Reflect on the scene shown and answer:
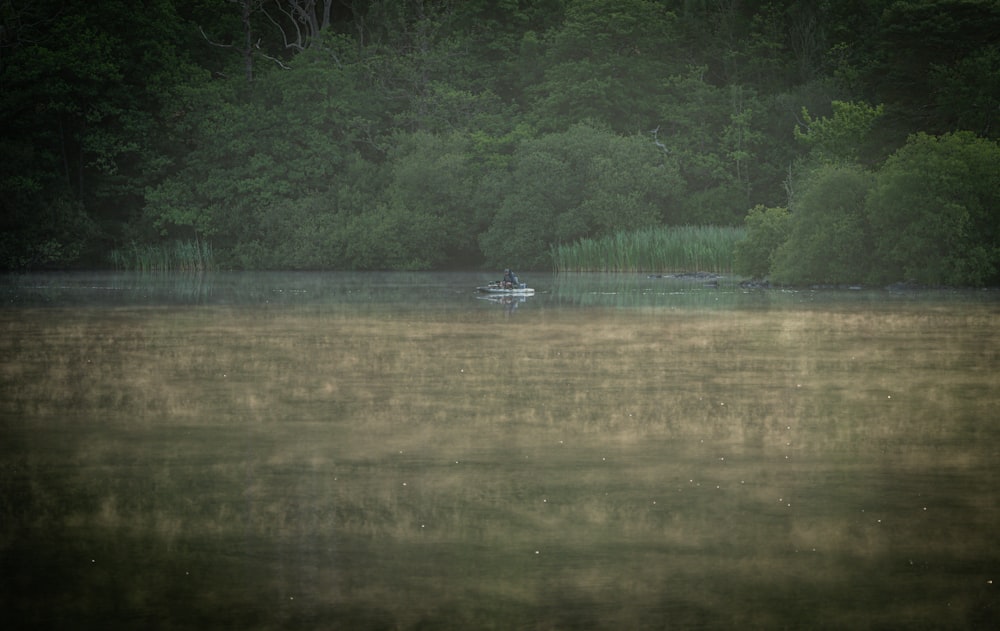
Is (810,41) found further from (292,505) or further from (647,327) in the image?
(292,505)

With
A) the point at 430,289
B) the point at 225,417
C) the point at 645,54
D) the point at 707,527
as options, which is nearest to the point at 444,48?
the point at 645,54

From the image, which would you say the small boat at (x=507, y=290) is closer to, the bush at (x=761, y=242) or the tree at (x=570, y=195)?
the bush at (x=761, y=242)

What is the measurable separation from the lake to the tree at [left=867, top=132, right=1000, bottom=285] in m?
23.2

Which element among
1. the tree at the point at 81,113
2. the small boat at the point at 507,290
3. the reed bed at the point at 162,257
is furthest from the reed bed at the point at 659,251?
the tree at the point at 81,113

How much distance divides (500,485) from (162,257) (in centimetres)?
6084

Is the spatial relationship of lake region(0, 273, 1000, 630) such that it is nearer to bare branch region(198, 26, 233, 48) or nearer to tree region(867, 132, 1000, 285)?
tree region(867, 132, 1000, 285)

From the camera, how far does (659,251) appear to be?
→ 5734cm

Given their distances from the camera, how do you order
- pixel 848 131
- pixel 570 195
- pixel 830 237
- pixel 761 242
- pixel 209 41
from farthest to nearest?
pixel 209 41, pixel 570 195, pixel 848 131, pixel 761 242, pixel 830 237

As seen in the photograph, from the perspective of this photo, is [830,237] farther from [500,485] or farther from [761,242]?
[500,485]

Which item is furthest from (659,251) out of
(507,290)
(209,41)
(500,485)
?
(500,485)

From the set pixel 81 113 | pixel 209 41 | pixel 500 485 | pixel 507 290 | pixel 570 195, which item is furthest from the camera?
pixel 209 41

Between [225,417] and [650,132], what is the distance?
64219mm

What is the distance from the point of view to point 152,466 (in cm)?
1009

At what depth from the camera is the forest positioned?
65375mm
